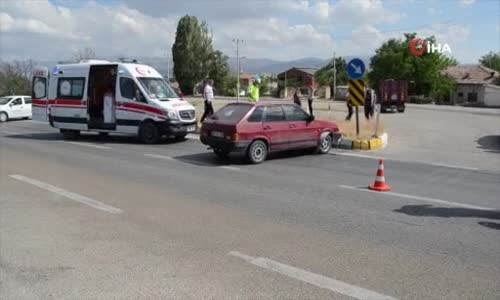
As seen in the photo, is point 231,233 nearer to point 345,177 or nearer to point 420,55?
point 345,177

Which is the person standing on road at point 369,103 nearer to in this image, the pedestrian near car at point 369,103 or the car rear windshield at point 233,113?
the pedestrian near car at point 369,103

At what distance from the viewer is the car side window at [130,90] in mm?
17219

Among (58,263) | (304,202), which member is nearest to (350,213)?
(304,202)

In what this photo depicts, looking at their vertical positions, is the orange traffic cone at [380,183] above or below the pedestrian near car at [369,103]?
below

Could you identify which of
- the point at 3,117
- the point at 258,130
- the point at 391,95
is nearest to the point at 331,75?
the point at 391,95

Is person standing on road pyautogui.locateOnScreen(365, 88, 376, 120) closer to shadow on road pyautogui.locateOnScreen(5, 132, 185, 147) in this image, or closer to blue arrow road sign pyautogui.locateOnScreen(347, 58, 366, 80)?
blue arrow road sign pyautogui.locateOnScreen(347, 58, 366, 80)

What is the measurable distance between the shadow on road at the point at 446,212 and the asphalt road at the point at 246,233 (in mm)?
30

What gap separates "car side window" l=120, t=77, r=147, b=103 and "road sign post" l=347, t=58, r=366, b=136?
6883 millimetres

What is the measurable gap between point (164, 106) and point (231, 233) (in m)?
11.1

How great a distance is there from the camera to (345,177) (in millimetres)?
10789

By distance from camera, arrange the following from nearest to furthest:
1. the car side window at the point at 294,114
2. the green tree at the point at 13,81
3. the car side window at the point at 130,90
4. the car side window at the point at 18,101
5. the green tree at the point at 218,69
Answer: the car side window at the point at 294,114 < the car side window at the point at 130,90 < the car side window at the point at 18,101 < the green tree at the point at 13,81 < the green tree at the point at 218,69

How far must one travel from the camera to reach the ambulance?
56.0 ft

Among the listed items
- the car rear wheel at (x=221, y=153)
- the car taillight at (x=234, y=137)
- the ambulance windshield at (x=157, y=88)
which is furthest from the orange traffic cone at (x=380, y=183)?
the ambulance windshield at (x=157, y=88)

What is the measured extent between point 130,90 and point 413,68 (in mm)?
70437
